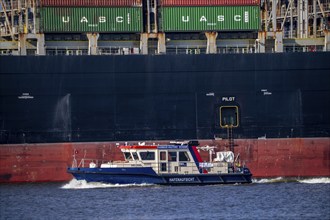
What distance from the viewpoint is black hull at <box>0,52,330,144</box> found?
159 feet

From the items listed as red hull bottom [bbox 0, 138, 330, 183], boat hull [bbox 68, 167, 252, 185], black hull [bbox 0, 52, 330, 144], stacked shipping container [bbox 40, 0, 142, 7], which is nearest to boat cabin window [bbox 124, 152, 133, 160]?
boat hull [bbox 68, 167, 252, 185]

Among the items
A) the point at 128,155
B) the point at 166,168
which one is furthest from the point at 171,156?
the point at 128,155

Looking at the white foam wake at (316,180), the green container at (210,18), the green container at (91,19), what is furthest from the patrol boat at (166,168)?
the green container at (91,19)

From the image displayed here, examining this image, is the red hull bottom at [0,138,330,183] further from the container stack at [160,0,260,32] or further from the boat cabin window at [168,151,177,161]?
the container stack at [160,0,260,32]

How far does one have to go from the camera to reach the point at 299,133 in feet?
163

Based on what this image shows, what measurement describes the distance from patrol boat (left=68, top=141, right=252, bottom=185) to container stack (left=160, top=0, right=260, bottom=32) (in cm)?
662

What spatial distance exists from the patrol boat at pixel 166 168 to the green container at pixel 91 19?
671 cm

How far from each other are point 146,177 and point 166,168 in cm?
99

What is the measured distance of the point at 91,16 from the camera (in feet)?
161

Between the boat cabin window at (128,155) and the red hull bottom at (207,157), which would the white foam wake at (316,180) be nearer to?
the red hull bottom at (207,157)

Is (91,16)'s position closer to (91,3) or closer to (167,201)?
(91,3)

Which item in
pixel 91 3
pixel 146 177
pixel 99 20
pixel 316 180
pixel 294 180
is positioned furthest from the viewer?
pixel 99 20

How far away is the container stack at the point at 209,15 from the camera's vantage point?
49.5 metres

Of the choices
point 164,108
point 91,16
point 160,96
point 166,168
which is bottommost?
point 166,168
